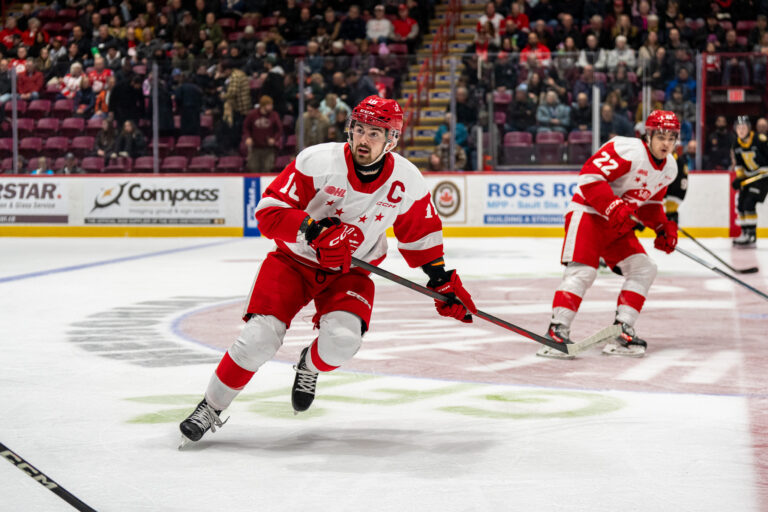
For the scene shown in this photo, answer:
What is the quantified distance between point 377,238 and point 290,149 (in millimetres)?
8807

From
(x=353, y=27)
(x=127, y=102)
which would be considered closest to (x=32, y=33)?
(x=127, y=102)

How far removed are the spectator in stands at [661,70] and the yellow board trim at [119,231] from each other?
200 inches

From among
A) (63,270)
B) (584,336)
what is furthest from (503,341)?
(63,270)

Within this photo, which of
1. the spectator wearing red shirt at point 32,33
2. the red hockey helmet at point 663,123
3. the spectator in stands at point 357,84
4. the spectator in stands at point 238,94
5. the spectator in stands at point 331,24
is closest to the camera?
the red hockey helmet at point 663,123

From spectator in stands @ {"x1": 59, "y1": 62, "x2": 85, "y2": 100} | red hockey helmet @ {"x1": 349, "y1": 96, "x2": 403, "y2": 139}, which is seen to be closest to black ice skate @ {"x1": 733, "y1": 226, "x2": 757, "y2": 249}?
spectator in stands @ {"x1": 59, "y1": 62, "x2": 85, "y2": 100}

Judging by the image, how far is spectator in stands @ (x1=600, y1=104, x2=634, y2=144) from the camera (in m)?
11.2

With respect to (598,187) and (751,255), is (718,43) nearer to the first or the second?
(751,255)

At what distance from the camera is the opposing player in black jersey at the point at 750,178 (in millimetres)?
10477

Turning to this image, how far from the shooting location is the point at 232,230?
41.2 ft

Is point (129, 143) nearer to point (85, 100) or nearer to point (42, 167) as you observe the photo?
point (85, 100)

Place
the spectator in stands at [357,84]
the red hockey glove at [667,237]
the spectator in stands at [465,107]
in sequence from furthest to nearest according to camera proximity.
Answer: the spectator in stands at [357,84]
the spectator in stands at [465,107]
the red hockey glove at [667,237]

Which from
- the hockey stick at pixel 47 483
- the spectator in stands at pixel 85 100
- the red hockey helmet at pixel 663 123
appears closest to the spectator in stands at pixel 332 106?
the spectator in stands at pixel 85 100

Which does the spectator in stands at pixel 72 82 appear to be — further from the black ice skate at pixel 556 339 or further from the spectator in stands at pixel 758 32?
the black ice skate at pixel 556 339

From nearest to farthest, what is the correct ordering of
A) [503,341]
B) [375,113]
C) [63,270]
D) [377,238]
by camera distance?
[375,113], [377,238], [503,341], [63,270]
